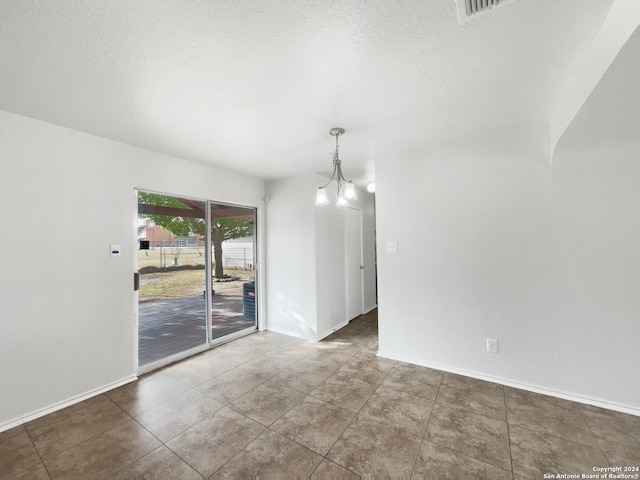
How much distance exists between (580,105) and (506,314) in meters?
1.90

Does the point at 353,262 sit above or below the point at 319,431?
above

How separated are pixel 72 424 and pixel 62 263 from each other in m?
1.36

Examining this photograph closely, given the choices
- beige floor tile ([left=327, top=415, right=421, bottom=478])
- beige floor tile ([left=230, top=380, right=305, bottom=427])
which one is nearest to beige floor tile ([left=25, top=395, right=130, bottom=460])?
beige floor tile ([left=230, top=380, right=305, bottom=427])

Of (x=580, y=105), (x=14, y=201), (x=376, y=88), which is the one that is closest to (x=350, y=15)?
(x=376, y=88)

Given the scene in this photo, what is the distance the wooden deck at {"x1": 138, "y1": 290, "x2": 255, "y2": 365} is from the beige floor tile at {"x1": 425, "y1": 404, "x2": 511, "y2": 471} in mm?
3043

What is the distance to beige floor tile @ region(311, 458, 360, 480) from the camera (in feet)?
5.38

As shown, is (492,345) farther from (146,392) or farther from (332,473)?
(146,392)

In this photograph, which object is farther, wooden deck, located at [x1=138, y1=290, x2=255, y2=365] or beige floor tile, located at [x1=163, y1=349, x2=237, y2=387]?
wooden deck, located at [x1=138, y1=290, x2=255, y2=365]

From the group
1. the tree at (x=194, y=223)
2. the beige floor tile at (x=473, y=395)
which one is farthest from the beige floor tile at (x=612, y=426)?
the tree at (x=194, y=223)

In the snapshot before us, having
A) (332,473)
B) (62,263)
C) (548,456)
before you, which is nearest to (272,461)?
(332,473)

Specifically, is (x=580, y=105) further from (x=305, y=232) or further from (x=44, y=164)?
(x=44, y=164)

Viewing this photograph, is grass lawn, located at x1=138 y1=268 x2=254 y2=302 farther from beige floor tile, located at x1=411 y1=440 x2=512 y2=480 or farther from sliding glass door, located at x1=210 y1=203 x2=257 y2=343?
beige floor tile, located at x1=411 y1=440 x2=512 y2=480

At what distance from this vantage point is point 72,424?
2172 millimetres

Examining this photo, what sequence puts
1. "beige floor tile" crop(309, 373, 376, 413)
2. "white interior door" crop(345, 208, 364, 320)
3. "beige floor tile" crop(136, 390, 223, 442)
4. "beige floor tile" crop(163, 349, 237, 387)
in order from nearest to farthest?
"beige floor tile" crop(136, 390, 223, 442)
"beige floor tile" crop(309, 373, 376, 413)
"beige floor tile" crop(163, 349, 237, 387)
"white interior door" crop(345, 208, 364, 320)
